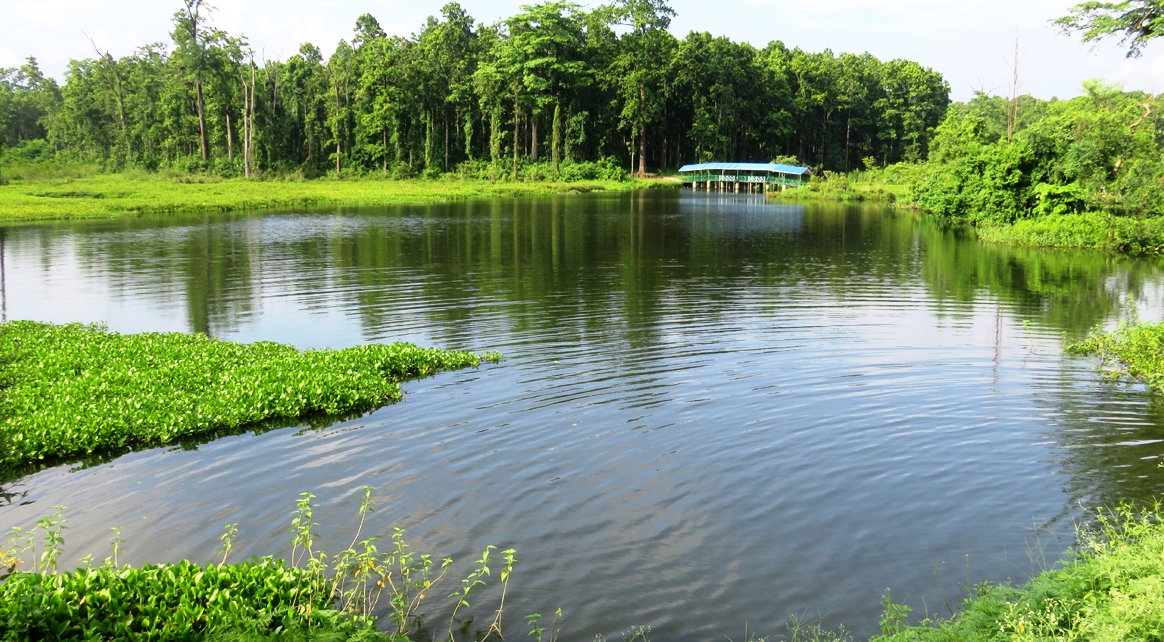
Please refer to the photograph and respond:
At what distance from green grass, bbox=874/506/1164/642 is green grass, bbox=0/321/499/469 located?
10166 millimetres

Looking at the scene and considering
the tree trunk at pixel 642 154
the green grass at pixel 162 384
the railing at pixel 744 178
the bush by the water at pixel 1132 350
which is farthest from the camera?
the tree trunk at pixel 642 154

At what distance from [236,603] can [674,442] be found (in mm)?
7336

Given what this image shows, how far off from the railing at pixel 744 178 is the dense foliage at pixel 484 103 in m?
5.66

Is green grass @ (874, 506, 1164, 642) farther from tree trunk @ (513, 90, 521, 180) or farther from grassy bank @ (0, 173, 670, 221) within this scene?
tree trunk @ (513, 90, 521, 180)

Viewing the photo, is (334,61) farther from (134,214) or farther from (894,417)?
(894,417)

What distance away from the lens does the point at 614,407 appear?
14758 millimetres

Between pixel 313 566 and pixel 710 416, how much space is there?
7.92m

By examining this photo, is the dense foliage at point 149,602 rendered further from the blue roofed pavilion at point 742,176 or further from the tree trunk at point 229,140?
the tree trunk at point 229,140

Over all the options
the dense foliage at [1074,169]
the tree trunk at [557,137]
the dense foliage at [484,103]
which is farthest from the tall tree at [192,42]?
the dense foliage at [1074,169]

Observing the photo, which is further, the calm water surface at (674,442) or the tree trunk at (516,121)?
the tree trunk at (516,121)

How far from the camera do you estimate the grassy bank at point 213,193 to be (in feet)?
176

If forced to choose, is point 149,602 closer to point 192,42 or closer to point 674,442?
point 674,442

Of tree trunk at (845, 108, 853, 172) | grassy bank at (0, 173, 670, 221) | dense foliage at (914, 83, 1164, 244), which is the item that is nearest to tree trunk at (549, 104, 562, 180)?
grassy bank at (0, 173, 670, 221)

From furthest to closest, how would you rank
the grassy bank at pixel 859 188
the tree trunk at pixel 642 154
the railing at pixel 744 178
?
the tree trunk at pixel 642 154
the railing at pixel 744 178
the grassy bank at pixel 859 188
